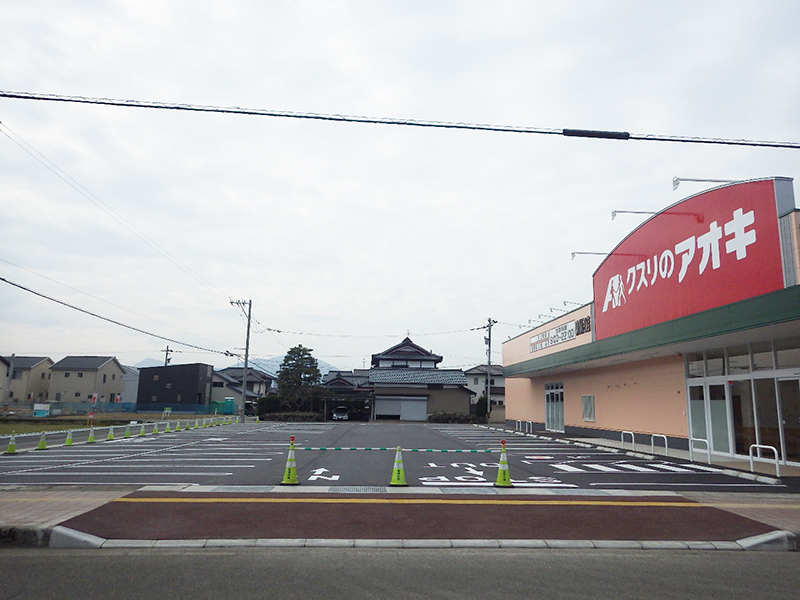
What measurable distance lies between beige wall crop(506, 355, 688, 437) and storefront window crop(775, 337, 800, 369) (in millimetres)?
3870

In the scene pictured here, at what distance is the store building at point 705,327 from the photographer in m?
11.9

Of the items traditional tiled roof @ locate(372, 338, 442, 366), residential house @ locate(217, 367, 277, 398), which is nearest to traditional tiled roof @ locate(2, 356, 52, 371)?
residential house @ locate(217, 367, 277, 398)

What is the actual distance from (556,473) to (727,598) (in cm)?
786

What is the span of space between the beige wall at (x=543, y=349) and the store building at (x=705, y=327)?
39cm

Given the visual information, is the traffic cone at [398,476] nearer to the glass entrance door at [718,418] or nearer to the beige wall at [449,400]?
the glass entrance door at [718,418]

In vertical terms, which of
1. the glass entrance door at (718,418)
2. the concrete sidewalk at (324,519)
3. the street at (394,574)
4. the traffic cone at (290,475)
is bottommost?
the street at (394,574)

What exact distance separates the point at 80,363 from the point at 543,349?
62060 mm

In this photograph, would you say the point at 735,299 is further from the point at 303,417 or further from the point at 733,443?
Answer: the point at 303,417

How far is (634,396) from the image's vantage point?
20.0 meters

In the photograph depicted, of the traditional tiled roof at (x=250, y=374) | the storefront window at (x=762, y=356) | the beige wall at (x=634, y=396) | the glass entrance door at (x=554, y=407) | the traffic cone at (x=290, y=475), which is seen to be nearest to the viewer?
the traffic cone at (x=290, y=475)

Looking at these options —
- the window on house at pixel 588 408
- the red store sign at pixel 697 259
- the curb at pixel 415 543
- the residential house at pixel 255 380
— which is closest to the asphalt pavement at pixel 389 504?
the curb at pixel 415 543

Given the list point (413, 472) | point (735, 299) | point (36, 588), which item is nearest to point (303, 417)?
point (413, 472)

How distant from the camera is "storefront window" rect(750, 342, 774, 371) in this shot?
44.4 feet

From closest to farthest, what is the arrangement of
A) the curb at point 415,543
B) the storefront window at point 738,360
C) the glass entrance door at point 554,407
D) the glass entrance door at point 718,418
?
the curb at point 415,543
the storefront window at point 738,360
the glass entrance door at point 718,418
the glass entrance door at point 554,407
